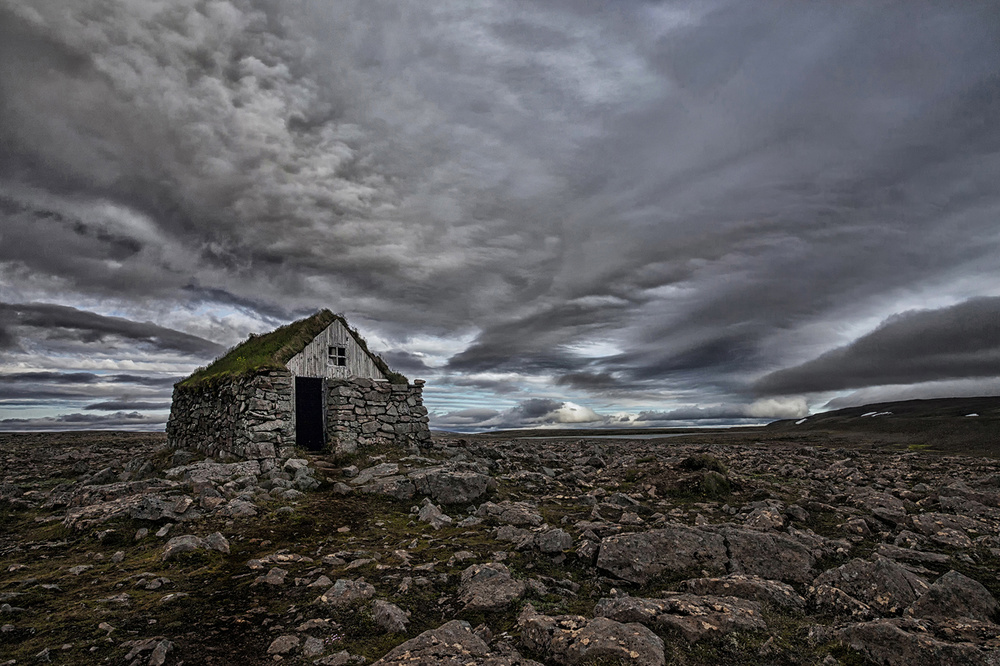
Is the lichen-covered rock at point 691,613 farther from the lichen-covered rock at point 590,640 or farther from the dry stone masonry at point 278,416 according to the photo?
the dry stone masonry at point 278,416

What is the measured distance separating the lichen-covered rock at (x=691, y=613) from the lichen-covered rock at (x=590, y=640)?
0.29m

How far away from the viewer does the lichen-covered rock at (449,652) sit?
4.59 m

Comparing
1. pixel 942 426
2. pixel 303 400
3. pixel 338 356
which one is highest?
pixel 338 356

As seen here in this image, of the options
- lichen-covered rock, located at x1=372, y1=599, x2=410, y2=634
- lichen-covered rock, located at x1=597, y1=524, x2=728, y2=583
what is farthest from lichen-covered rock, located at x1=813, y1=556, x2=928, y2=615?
lichen-covered rock, located at x1=372, y1=599, x2=410, y2=634

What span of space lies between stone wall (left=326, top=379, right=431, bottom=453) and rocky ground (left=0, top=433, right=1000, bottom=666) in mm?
6544

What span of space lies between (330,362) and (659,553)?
60.4 ft

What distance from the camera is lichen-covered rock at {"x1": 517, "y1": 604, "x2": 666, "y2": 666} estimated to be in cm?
449

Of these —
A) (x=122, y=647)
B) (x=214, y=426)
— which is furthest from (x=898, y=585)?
(x=214, y=426)

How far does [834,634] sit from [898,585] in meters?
1.73

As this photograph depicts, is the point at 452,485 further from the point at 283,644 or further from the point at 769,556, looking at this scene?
the point at 769,556

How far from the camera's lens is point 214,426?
67.0 feet

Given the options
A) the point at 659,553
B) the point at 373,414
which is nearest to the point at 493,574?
the point at 659,553

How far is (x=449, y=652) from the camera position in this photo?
4777 mm

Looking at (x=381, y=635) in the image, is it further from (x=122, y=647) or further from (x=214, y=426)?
(x=214, y=426)
